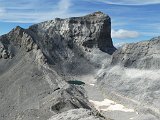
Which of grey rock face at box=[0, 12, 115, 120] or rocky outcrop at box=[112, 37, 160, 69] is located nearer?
grey rock face at box=[0, 12, 115, 120]

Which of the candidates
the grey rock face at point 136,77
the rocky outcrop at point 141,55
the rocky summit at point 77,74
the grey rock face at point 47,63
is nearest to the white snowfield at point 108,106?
the rocky summit at point 77,74

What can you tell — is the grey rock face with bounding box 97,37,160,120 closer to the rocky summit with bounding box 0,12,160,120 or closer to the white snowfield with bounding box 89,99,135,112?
the rocky summit with bounding box 0,12,160,120

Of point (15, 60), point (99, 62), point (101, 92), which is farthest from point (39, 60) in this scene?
point (99, 62)

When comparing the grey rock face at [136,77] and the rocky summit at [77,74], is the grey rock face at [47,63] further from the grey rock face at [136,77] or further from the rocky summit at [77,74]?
the grey rock face at [136,77]

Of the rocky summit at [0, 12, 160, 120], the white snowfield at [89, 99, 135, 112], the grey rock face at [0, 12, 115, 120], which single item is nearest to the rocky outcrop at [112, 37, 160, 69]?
the rocky summit at [0, 12, 160, 120]

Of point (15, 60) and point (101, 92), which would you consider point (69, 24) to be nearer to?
point (15, 60)

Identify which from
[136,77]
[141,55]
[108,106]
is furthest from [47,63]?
[108,106]

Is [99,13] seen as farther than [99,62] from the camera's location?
Yes
